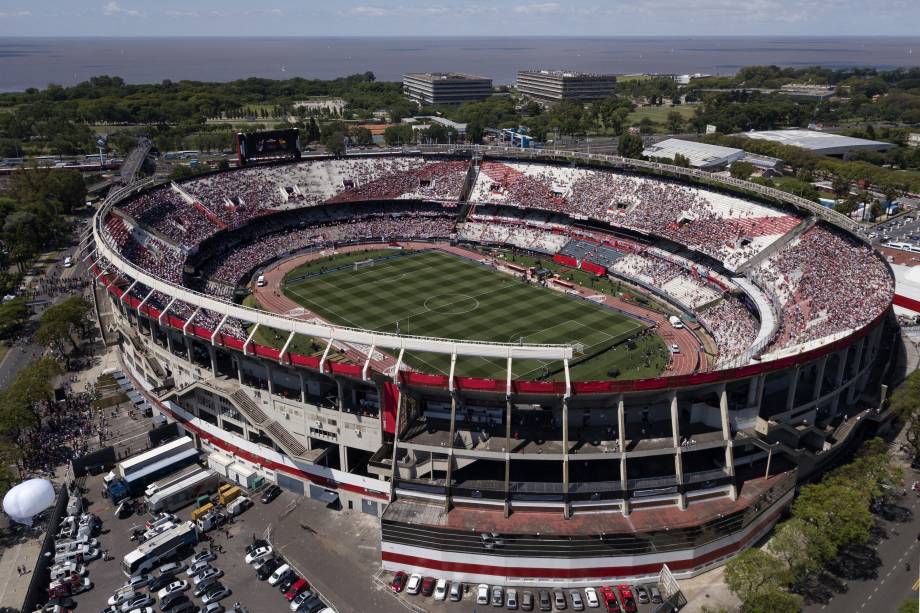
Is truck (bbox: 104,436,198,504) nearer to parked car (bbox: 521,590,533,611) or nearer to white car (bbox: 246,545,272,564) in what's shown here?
white car (bbox: 246,545,272,564)

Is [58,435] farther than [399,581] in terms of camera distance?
Yes

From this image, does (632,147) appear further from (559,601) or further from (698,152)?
(559,601)

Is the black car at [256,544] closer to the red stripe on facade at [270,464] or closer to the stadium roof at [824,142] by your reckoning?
the red stripe on facade at [270,464]

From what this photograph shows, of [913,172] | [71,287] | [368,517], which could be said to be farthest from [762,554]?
[913,172]

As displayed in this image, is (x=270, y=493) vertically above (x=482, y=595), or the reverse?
(x=270, y=493)

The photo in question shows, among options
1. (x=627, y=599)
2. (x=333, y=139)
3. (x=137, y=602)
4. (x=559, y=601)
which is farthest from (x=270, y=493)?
(x=333, y=139)

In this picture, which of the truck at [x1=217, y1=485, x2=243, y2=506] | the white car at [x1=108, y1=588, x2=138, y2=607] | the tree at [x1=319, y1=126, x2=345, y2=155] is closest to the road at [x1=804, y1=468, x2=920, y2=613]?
the truck at [x1=217, y1=485, x2=243, y2=506]
